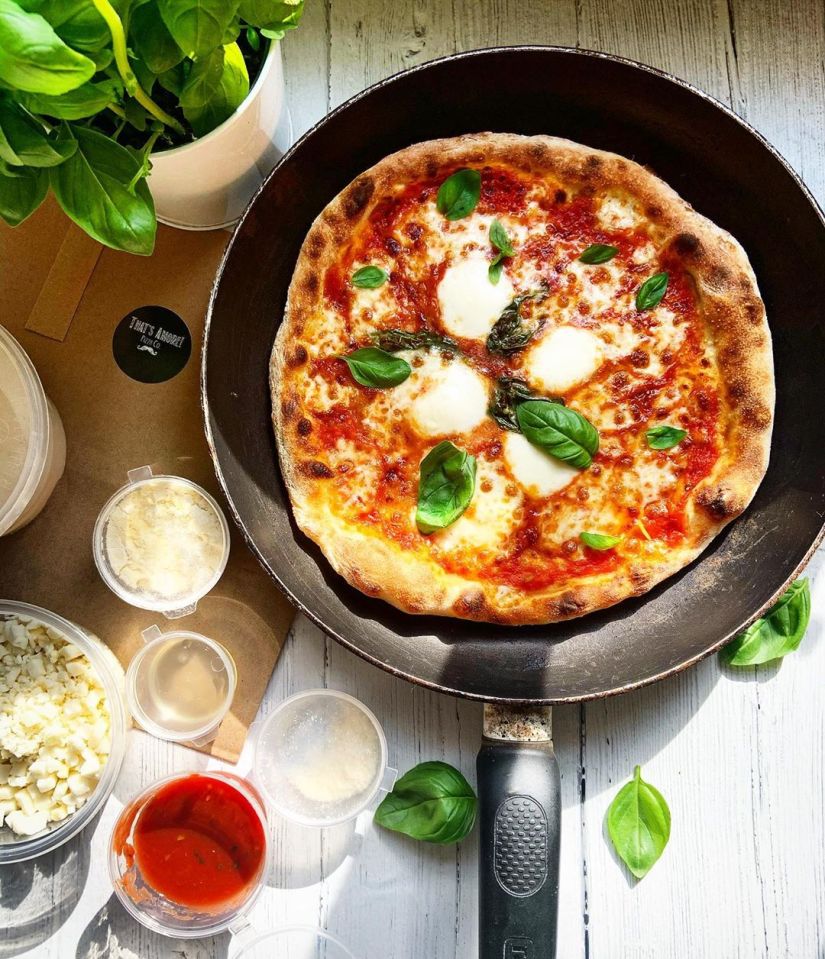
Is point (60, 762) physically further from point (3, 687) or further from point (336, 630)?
point (336, 630)

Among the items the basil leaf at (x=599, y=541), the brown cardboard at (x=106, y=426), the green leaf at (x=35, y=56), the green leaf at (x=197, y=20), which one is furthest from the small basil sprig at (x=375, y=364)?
the green leaf at (x=35, y=56)

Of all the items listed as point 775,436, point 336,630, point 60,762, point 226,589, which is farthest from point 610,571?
point 60,762

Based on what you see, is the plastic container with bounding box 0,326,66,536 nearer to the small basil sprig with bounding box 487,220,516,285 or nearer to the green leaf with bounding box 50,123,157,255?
the green leaf with bounding box 50,123,157,255

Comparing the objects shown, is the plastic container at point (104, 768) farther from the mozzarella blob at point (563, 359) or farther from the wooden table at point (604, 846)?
the mozzarella blob at point (563, 359)

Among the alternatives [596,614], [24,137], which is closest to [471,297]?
[596,614]

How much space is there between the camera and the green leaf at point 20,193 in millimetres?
1576

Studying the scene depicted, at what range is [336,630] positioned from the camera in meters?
2.05

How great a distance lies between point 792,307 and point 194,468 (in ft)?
4.52

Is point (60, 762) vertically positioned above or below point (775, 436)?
below

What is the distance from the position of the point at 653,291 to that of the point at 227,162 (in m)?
0.93

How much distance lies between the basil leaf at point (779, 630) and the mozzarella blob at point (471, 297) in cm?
90

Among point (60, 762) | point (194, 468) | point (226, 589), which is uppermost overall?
point (194, 468)

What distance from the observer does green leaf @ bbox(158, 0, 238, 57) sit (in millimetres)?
1370

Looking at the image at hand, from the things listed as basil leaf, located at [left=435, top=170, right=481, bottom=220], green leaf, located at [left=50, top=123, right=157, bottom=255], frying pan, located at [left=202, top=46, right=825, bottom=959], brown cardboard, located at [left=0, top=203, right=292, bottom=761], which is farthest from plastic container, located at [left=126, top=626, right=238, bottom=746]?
basil leaf, located at [left=435, top=170, right=481, bottom=220]
